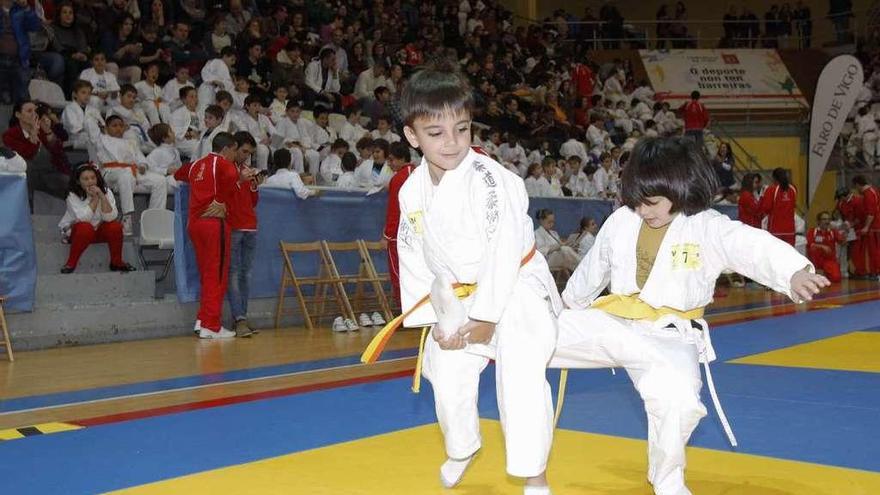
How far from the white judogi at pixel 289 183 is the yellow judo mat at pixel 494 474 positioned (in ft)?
17.9

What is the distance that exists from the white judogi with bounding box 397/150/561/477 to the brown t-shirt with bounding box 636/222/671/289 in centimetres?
33

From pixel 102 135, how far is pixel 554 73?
1175 cm

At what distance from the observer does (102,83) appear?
10586mm

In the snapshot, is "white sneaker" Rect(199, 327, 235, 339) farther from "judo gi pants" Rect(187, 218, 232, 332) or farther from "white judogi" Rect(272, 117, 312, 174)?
"white judogi" Rect(272, 117, 312, 174)

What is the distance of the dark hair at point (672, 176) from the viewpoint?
3.34 metres

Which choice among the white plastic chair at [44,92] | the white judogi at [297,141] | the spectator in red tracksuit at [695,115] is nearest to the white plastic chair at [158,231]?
the white plastic chair at [44,92]

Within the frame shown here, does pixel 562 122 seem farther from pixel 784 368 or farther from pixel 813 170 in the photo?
pixel 784 368

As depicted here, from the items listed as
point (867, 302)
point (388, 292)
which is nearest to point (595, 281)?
point (388, 292)

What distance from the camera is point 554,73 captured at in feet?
64.6

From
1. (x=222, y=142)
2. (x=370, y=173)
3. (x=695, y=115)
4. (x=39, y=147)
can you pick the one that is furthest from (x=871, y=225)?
(x=39, y=147)

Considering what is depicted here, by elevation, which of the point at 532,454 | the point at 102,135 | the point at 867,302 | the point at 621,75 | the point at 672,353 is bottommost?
the point at 867,302

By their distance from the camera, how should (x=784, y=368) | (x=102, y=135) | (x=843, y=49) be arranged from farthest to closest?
(x=843, y=49) < (x=102, y=135) < (x=784, y=368)

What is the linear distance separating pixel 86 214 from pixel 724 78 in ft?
55.5

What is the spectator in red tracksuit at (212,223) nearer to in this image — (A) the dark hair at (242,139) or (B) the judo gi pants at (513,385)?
(A) the dark hair at (242,139)
